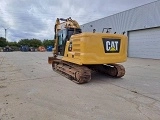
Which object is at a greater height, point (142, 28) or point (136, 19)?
point (136, 19)

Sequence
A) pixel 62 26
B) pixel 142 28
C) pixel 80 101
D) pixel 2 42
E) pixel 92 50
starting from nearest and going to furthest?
pixel 80 101, pixel 92 50, pixel 62 26, pixel 142 28, pixel 2 42

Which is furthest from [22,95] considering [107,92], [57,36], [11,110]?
[57,36]

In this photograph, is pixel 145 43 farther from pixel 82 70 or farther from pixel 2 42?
pixel 2 42

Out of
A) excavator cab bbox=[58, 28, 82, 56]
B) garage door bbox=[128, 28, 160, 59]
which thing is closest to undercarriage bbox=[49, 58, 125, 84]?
excavator cab bbox=[58, 28, 82, 56]

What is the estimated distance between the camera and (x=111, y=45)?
7.07 meters

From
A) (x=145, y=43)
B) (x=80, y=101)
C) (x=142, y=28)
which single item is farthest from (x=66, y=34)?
(x=142, y=28)

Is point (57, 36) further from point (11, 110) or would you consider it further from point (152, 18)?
point (152, 18)

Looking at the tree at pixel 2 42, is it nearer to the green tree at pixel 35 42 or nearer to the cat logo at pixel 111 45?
the green tree at pixel 35 42

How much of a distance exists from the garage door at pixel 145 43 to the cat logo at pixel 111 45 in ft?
46.5

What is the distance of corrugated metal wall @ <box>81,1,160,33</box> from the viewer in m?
20.5

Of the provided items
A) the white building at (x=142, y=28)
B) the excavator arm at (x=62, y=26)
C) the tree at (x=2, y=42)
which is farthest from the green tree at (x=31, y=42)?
the excavator arm at (x=62, y=26)

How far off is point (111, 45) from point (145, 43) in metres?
15.9

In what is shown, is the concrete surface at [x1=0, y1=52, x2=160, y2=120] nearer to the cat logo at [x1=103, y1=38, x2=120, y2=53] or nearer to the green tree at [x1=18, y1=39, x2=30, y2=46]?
the cat logo at [x1=103, y1=38, x2=120, y2=53]

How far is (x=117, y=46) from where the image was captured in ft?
23.8
